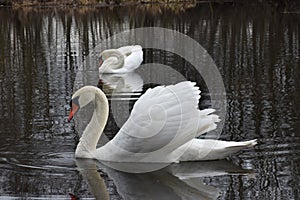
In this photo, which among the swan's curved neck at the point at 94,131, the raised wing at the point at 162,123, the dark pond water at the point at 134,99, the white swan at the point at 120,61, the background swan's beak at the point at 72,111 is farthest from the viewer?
the white swan at the point at 120,61

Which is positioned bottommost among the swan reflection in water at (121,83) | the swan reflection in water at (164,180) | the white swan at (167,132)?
the swan reflection in water at (121,83)

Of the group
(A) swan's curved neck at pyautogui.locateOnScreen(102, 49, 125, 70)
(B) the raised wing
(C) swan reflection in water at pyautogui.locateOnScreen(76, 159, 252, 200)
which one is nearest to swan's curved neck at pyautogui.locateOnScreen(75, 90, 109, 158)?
(C) swan reflection in water at pyautogui.locateOnScreen(76, 159, 252, 200)

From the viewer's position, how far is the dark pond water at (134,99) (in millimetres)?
6504

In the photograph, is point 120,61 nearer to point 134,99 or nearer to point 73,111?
point 134,99

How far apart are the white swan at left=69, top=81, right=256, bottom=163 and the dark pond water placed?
174 millimetres

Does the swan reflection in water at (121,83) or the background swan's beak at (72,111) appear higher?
the background swan's beak at (72,111)

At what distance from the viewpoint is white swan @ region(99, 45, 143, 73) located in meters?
14.2

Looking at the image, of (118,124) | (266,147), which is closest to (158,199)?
(266,147)

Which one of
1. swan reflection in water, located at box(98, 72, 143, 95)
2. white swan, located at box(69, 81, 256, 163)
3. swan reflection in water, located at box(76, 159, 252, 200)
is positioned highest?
white swan, located at box(69, 81, 256, 163)

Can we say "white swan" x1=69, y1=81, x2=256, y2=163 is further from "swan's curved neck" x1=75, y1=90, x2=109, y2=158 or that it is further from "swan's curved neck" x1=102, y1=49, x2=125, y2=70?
"swan's curved neck" x1=102, y1=49, x2=125, y2=70

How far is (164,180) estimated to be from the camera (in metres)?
6.77

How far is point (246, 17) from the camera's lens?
3042 centimetres

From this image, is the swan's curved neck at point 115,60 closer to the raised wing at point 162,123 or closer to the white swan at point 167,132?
the white swan at point 167,132

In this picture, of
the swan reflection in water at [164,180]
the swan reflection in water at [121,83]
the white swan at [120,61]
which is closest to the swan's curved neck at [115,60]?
the white swan at [120,61]
